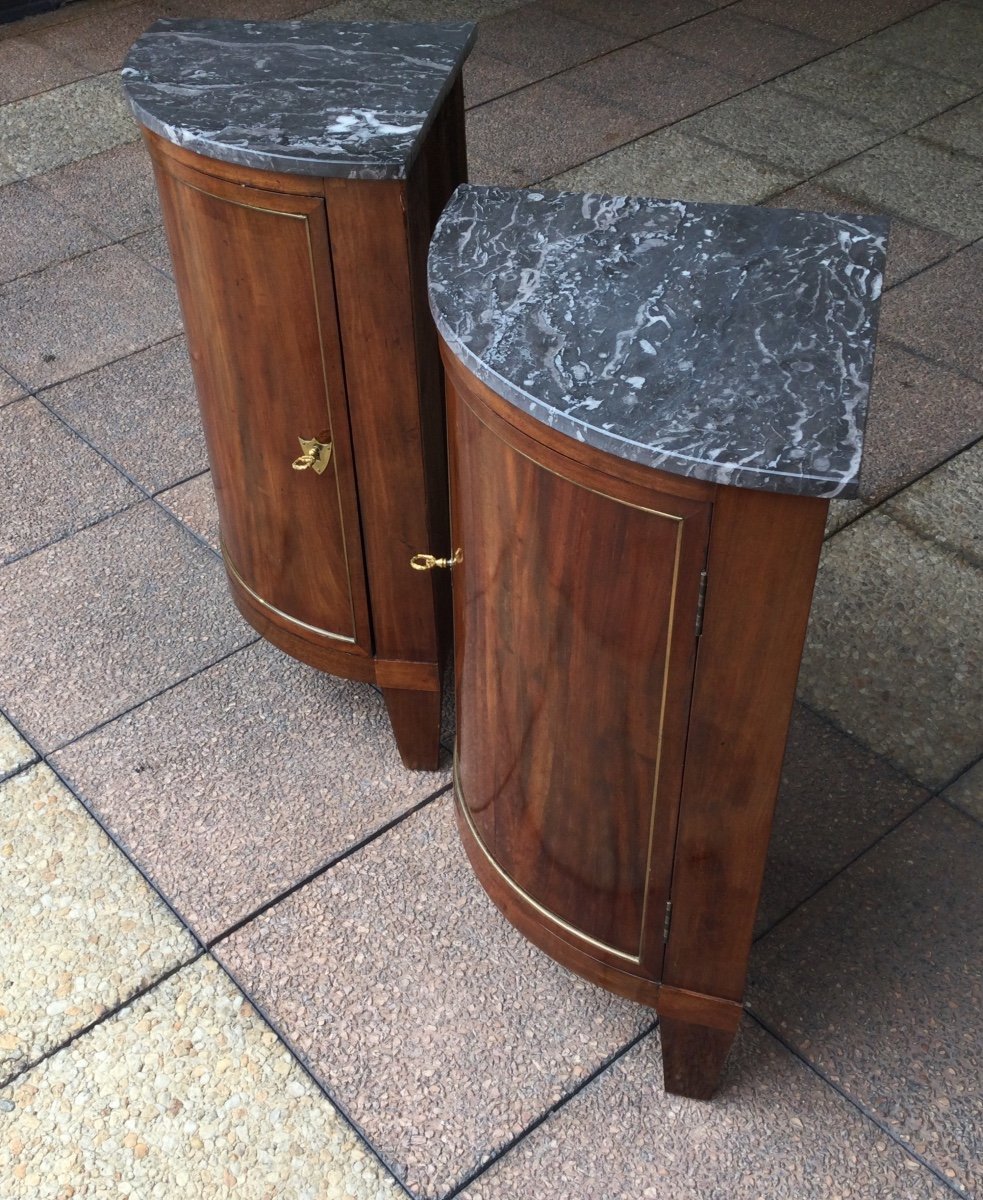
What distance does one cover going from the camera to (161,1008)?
2285 mm

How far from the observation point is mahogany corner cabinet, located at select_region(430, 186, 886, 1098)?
5.01 feet

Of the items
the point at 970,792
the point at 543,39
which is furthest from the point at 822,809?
the point at 543,39

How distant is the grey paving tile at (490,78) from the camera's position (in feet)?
17.8

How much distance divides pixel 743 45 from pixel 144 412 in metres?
3.53

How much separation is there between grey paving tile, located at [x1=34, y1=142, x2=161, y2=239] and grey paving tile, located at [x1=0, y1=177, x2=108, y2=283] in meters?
0.06

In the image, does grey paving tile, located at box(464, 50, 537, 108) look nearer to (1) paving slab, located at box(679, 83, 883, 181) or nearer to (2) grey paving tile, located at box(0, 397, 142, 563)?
(1) paving slab, located at box(679, 83, 883, 181)

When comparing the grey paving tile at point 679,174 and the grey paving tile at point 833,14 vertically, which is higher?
the grey paving tile at point 679,174

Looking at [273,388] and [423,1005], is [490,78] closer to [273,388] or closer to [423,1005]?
[273,388]

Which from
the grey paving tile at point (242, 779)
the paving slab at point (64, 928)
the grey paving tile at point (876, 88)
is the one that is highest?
the grey paving tile at point (876, 88)

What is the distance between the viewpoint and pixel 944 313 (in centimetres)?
401

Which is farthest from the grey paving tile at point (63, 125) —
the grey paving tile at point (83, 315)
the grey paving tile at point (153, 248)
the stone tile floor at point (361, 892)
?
the stone tile floor at point (361, 892)

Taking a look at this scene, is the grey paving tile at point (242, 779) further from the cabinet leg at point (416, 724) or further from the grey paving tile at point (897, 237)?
the grey paving tile at point (897, 237)

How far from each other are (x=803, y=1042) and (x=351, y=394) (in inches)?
52.6

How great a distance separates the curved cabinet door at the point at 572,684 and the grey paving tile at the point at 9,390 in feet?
7.36
